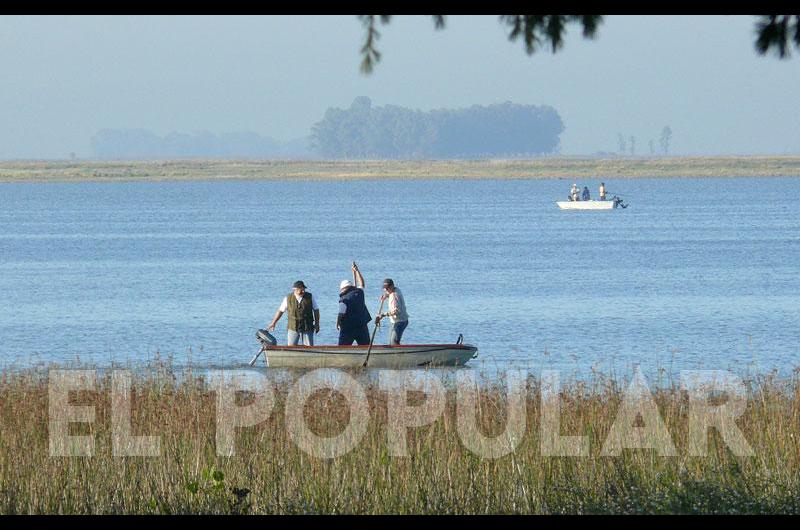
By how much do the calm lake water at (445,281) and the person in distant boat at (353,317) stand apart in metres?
2.71

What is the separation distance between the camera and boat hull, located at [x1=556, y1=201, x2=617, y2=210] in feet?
385

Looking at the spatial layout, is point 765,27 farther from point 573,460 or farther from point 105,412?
point 105,412

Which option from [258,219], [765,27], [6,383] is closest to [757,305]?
[6,383]

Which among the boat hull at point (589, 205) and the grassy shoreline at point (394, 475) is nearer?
the grassy shoreline at point (394, 475)

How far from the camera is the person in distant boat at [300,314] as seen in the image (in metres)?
22.5

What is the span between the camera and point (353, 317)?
922 inches

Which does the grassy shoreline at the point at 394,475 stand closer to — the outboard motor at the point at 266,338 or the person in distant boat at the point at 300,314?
the person in distant boat at the point at 300,314

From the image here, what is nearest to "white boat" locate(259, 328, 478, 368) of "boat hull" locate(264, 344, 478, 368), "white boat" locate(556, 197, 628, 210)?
→ "boat hull" locate(264, 344, 478, 368)

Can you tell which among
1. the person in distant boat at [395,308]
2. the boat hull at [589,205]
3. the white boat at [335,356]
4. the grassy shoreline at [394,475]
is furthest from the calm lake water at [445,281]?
the grassy shoreline at [394,475]

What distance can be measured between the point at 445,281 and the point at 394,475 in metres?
42.9

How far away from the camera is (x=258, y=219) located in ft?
351

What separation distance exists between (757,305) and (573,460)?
1361 inches

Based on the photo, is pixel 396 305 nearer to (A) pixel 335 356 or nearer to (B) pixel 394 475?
(A) pixel 335 356

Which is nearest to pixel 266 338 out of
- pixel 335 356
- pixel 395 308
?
pixel 335 356
